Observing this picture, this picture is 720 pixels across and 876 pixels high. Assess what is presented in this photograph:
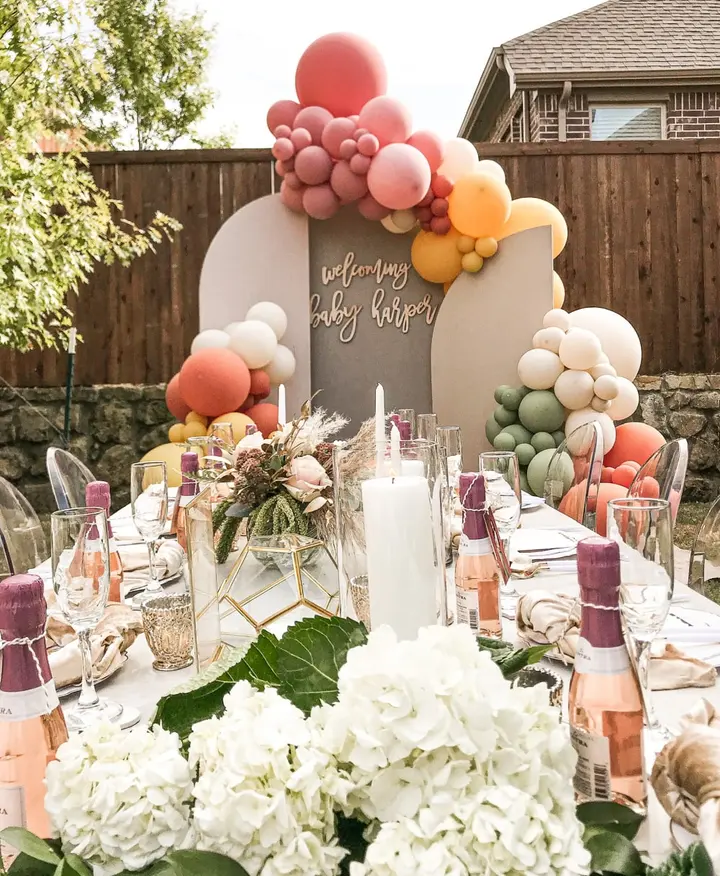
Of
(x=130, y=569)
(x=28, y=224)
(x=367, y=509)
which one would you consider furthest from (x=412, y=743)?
(x=28, y=224)

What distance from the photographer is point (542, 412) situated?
379cm

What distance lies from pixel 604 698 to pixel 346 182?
3568mm

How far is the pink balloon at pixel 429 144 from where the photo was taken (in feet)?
12.8

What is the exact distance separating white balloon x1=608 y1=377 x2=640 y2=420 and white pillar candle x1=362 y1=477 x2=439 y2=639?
3315mm

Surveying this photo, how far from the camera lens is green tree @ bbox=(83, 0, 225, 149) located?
10.9 meters

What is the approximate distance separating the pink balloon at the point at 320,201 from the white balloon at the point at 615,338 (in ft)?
4.49

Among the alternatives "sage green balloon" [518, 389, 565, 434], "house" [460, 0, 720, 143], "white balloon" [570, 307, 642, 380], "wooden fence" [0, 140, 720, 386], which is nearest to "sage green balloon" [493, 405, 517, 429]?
"sage green balloon" [518, 389, 565, 434]

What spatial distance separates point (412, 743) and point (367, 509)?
0.32m

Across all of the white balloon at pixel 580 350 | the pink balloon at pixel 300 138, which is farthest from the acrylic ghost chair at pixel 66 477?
the white balloon at pixel 580 350

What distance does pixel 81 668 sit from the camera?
3.19 ft

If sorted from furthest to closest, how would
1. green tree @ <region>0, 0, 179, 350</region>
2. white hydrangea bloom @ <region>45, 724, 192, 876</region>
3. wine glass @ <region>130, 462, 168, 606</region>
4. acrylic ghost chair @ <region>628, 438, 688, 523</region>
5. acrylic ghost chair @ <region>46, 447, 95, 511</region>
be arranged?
green tree @ <region>0, 0, 179, 350</region> → acrylic ghost chair @ <region>46, 447, 95, 511</region> → acrylic ghost chair @ <region>628, 438, 688, 523</region> → wine glass @ <region>130, 462, 168, 606</region> → white hydrangea bloom @ <region>45, 724, 192, 876</region>

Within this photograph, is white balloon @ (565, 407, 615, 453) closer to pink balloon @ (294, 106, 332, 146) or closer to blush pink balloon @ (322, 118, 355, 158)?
blush pink balloon @ (322, 118, 355, 158)

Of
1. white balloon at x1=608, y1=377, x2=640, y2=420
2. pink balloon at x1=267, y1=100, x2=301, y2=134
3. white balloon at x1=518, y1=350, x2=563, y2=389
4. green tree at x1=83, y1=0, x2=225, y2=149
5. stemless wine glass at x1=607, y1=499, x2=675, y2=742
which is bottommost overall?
stemless wine glass at x1=607, y1=499, x2=675, y2=742

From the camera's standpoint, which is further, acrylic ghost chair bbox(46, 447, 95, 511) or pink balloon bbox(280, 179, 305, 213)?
pink balloon bbox(280, 179, 305, 213)
